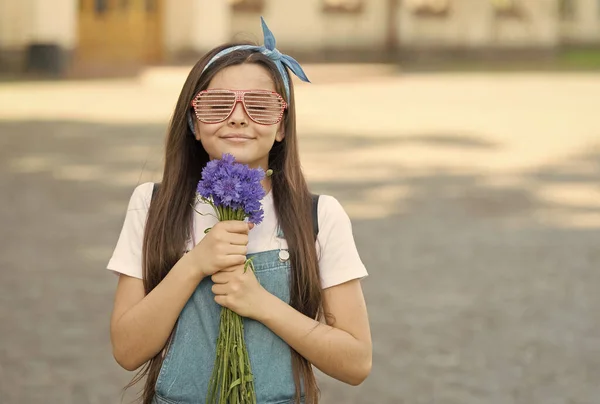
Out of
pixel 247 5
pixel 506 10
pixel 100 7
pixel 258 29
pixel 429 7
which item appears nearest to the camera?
pixel 100 7

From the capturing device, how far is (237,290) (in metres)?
2.40

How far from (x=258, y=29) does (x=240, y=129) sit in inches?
1112

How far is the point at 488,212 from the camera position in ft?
31.1

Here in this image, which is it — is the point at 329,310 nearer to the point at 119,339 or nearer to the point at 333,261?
the point at 333,261

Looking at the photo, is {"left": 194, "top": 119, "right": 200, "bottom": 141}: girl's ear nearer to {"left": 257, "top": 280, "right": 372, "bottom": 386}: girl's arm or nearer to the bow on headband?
the bow on headband

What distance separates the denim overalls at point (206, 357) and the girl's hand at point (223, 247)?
0.12 metres

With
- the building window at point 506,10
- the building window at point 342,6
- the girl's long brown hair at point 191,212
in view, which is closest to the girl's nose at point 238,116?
the girl's long brown hair at point 191,212

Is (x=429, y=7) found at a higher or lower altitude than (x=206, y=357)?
lower

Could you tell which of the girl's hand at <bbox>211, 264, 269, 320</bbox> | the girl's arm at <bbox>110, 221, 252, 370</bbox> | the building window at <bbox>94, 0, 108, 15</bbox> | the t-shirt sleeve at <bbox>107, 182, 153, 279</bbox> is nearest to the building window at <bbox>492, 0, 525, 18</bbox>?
the building window at <bbox>94, 0, 108, 15</bbox>

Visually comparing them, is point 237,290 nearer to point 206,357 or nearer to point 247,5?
point 206,357

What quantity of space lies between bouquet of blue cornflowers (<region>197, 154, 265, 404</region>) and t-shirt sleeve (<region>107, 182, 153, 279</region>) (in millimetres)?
267

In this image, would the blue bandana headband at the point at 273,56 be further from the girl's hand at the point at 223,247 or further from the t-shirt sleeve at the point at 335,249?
the girl's hand at the point at 223,247

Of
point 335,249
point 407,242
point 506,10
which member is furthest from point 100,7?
point 335,249

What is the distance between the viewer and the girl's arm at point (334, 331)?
2473mm
